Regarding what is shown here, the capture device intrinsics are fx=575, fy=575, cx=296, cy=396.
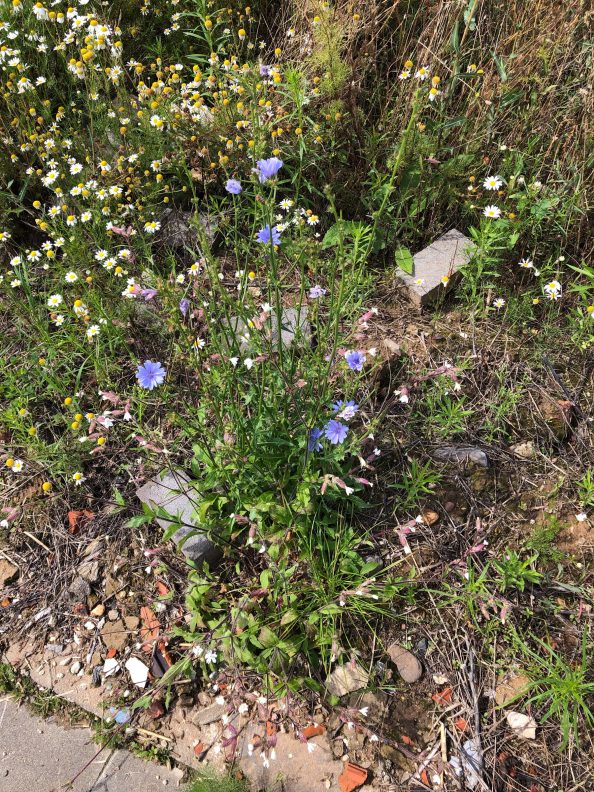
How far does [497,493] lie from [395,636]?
0.73m

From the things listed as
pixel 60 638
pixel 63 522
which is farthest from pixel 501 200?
pixel 60 638

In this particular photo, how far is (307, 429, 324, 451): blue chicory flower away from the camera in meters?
1.91

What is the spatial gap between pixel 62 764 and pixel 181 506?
0.93 meters

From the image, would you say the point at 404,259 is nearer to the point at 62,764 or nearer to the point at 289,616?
the point at 289,616

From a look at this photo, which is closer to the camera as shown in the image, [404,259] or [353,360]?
[353,360]

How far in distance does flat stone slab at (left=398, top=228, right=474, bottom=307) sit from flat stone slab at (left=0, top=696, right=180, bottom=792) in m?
2.28

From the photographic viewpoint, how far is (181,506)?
2248 mm

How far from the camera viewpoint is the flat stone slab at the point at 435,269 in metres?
2.89

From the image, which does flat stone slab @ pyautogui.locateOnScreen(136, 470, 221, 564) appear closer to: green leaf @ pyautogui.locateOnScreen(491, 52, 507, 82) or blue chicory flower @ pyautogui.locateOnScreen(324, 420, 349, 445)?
blue chicory flower @ pyautogui.locateOnScreen(324, 420, 349, 445)

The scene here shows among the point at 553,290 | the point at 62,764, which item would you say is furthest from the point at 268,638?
the point at 553,290

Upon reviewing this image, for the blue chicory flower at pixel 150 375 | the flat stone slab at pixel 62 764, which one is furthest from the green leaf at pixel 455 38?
the flat stone slab at pixel 62 764

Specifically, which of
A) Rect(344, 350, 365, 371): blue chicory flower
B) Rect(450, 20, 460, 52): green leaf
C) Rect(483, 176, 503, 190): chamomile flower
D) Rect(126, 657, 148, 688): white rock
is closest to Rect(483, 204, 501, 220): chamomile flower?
Rect(483, 176, 503, 190): chamomile flower

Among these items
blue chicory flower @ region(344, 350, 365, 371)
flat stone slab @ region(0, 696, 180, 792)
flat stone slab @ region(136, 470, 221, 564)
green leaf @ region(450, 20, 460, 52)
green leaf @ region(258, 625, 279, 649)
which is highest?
green leaf @ region(450, 20, 460, 52)

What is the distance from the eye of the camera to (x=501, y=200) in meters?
3.07
